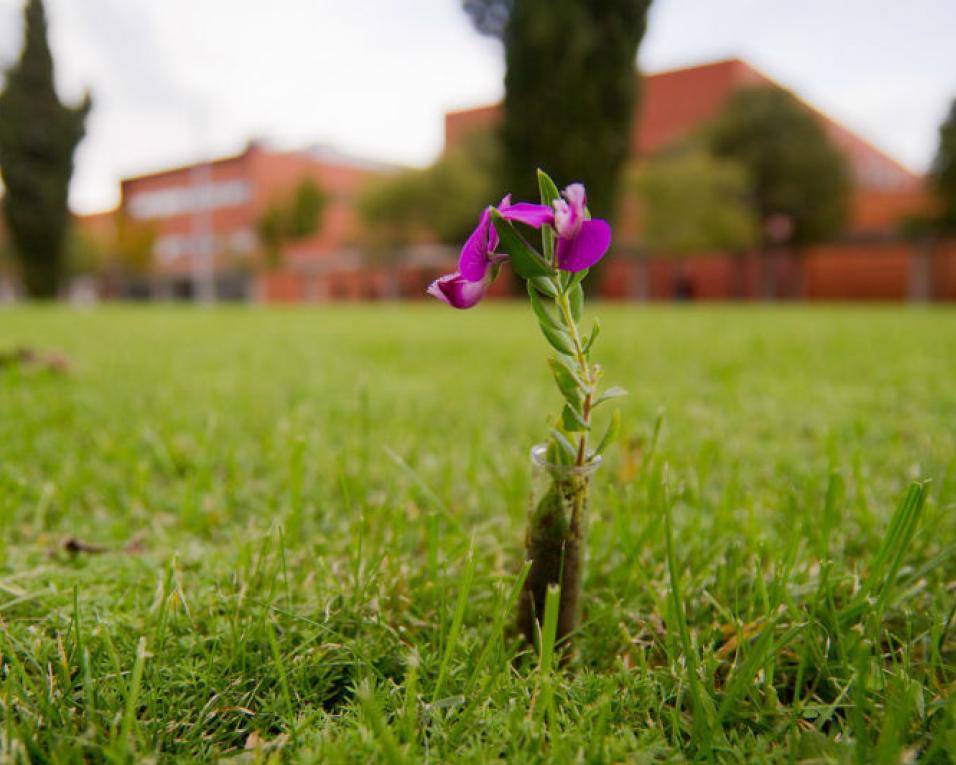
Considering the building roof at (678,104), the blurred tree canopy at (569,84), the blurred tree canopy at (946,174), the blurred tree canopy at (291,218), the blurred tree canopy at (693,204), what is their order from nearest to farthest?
the blurred tree canopy at (569,84) → the blurred tree canopy at (693,204) → the blurred tree canopy at (946,174) → the building roof at (678,104) → the blurred tree canopy at (291,218)

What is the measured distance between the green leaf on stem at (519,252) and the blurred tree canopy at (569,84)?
996cm

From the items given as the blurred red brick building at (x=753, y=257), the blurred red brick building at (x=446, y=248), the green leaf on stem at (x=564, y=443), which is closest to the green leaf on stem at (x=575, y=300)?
the green leaf on stem at (x=564, y=443)

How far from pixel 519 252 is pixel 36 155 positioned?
2125 cm

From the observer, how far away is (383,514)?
3.69ft

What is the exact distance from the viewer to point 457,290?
62 cm

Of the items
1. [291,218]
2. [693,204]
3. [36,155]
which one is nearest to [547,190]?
[693,204]

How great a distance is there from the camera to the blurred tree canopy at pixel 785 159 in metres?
21.6

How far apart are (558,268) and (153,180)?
4143 centimetres

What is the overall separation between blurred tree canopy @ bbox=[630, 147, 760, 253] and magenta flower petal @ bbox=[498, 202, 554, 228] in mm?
21083

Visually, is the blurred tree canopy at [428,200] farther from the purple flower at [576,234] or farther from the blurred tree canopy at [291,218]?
the purple flower at [576,234]

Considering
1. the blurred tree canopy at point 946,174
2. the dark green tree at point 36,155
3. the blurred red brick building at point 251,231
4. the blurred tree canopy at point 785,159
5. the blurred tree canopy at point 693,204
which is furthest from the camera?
the blurred red brick building at point 251,231

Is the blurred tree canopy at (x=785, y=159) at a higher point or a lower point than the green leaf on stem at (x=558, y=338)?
higher

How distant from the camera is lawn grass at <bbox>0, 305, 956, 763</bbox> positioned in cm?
61

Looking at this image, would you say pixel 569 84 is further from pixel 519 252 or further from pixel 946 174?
pixel 946 174
